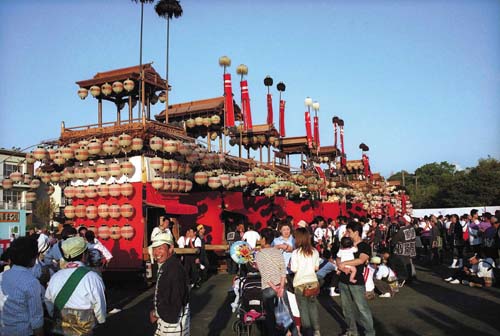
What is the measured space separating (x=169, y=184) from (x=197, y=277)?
3390 millimetres

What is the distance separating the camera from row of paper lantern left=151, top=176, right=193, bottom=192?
15.7 m

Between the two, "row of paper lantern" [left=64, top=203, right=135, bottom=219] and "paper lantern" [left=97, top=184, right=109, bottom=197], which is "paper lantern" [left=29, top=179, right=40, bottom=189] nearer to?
"row of paper lantern" [left=64, top=203, right=135, bottom=219]

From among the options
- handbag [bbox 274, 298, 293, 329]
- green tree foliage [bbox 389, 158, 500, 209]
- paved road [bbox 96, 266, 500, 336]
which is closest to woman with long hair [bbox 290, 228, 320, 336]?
handbag [bbox 274, 298, 293, 329]

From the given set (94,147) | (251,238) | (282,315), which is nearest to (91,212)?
(94,147)

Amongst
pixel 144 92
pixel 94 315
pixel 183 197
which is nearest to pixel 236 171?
pixel 183 197

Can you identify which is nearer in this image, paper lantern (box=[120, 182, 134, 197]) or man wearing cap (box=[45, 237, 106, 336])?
man wearing cap (box=[45, 237, 106, 336])

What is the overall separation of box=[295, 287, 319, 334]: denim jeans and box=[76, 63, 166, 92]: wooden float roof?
42.1ft

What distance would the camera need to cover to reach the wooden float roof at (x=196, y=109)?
23.2 metres

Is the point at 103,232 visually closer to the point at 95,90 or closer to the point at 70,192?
the point at 70,192

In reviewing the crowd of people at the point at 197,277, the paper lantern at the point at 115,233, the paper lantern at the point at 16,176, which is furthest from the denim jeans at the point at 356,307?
the paper lantern at the point at 16,176

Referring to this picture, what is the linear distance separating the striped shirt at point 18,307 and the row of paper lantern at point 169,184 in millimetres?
11165

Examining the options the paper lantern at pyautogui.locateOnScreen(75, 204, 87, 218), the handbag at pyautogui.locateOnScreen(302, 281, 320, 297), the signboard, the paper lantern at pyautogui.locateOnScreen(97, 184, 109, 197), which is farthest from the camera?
the signboard

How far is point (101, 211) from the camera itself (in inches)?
626

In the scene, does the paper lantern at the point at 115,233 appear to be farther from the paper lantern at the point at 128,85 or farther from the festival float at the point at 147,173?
the paper lantern at the point at 128,85
